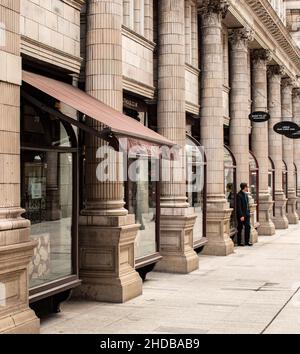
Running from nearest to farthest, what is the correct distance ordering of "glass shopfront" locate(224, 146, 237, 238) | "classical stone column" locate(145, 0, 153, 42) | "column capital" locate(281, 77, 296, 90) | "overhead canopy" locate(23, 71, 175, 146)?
"overhead canopy" locate(23, 71, 175, 146)
"classical stone column" locate(145, 0, 153, 42)
"glass shopfront" locate(224, 146, 237, 238)
"column capital" locate(281, 77, 296, 90)

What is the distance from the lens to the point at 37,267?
9289 mm

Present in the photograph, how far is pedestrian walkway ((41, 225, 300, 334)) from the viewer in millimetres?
9008

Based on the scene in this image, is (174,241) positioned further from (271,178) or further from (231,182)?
(271,178)

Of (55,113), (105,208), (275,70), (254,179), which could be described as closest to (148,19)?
(105,208)

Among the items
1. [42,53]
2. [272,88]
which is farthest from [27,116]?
[272,88]

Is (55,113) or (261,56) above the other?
(261,56)

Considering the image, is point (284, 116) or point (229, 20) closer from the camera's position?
point (229, 20)

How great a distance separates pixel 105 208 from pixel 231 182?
11.0 m

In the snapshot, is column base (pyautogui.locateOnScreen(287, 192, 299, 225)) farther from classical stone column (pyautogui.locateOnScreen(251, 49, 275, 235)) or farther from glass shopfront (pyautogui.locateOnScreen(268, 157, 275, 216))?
classical stone column (pyautogui.locateOnScreen(251, 49, 275, 235))

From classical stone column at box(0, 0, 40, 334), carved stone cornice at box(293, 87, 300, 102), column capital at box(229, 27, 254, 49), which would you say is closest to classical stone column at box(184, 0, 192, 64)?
column capital at box(229, 27, 254, 49)

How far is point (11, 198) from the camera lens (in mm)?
7992

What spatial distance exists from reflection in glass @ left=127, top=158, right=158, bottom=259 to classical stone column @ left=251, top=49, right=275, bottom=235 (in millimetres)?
13080

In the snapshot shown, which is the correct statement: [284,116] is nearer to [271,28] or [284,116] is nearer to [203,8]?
[271,28]
